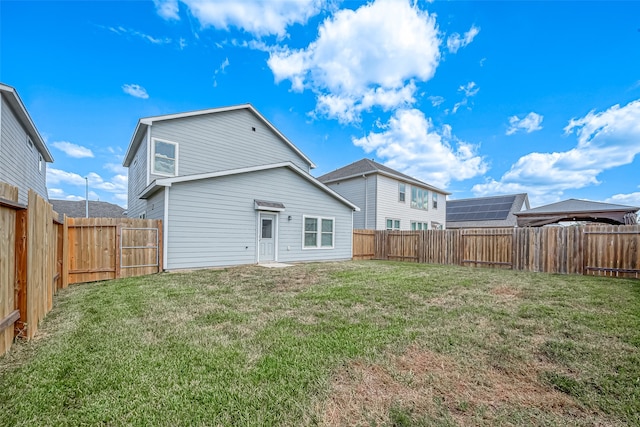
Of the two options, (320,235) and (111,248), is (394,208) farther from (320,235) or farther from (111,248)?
(111,248)

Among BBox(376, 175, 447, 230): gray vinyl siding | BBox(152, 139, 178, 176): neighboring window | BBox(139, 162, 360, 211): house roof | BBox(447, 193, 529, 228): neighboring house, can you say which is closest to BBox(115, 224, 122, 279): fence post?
BBox(139, 162, 360, 211): house roof

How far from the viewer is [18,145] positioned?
10867mm

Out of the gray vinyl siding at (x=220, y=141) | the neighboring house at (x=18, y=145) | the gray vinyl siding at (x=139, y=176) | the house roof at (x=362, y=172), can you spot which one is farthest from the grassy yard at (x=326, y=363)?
the house roof at (x=362, y=172)

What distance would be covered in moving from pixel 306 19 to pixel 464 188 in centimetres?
2963

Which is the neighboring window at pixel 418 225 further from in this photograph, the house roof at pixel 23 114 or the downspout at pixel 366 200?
the house roof at pixel 23 114

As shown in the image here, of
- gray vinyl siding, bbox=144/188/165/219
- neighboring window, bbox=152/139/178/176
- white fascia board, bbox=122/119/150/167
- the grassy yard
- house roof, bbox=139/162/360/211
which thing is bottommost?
the grassy yard

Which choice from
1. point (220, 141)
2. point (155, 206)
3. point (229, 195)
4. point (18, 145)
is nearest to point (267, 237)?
point (229, 195)

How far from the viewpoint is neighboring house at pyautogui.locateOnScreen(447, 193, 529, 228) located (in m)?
26.5

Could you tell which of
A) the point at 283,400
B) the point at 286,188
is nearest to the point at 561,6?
the point at 286,188

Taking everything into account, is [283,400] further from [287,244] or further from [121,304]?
[287,244]

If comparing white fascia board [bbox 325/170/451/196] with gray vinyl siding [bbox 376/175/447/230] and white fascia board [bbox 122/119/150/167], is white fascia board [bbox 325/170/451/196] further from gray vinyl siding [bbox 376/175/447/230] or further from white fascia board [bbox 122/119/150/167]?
white fascia board [bbox 122/119/150/167]

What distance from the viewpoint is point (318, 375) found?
99.0 inches

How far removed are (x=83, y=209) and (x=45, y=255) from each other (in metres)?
31.6

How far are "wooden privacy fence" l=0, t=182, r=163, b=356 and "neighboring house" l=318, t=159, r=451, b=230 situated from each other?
42.7 feet
